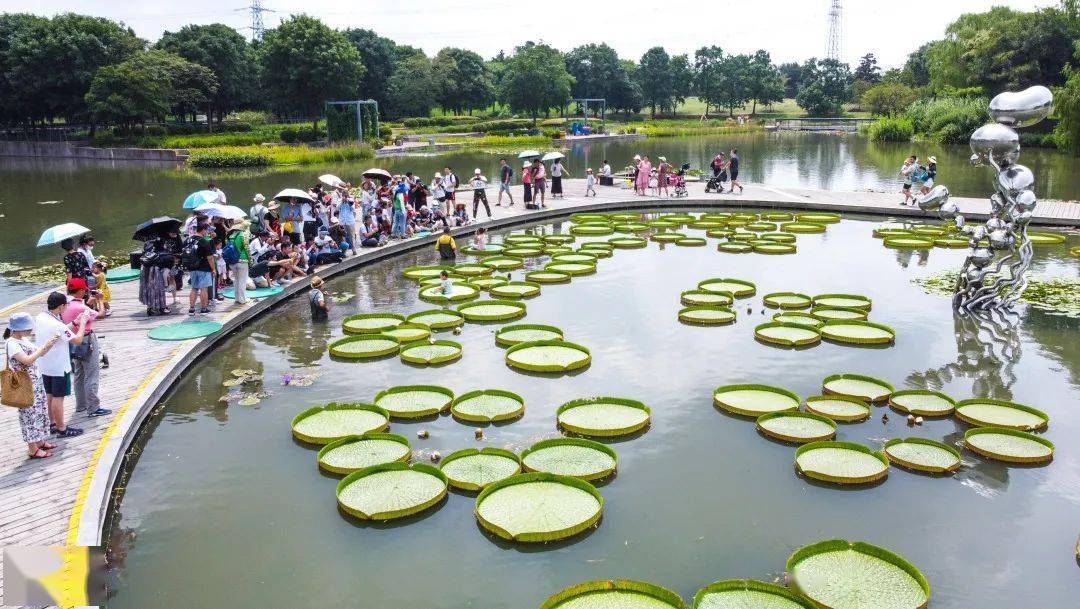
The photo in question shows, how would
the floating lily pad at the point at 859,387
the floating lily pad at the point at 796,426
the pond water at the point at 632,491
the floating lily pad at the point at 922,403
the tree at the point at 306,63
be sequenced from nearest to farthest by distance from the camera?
the pond water at the point at 632,491
the floating lily pad at the point at 796,426
the floating lily pad at the point at 922,403
the floating lily pad at the point at 859,387
the tree at the point at 306,63

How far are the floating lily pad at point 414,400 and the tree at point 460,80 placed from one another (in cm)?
7991

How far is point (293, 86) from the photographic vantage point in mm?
63500

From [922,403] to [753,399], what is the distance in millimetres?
2279

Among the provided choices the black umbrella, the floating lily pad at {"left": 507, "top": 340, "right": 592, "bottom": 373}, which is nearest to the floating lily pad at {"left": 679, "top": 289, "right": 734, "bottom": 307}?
the floating lily pad at {"left": 507, "top": 340, "right": 592, "bottom": 373}

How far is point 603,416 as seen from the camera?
10.1 metres

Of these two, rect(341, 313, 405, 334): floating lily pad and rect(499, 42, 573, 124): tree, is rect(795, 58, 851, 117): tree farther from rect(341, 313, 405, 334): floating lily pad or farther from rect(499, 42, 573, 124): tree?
rect(341, 313, 405, 334): floating lily pad

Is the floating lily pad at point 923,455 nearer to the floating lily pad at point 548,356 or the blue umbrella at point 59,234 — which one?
the floating lily pad at point 548,356

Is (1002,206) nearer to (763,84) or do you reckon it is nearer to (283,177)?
(283,177)

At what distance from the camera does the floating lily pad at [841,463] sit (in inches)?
336

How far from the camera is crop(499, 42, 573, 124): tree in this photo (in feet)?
276

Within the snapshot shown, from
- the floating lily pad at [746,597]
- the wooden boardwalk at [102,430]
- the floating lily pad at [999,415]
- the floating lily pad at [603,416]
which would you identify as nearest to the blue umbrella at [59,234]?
the wooden boardwalk at [102,430]

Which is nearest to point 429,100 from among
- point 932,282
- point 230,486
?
point 932,282

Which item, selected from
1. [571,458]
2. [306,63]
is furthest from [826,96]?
[571,458]

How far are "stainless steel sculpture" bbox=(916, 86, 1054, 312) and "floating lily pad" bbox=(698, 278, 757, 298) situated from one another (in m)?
3.75
